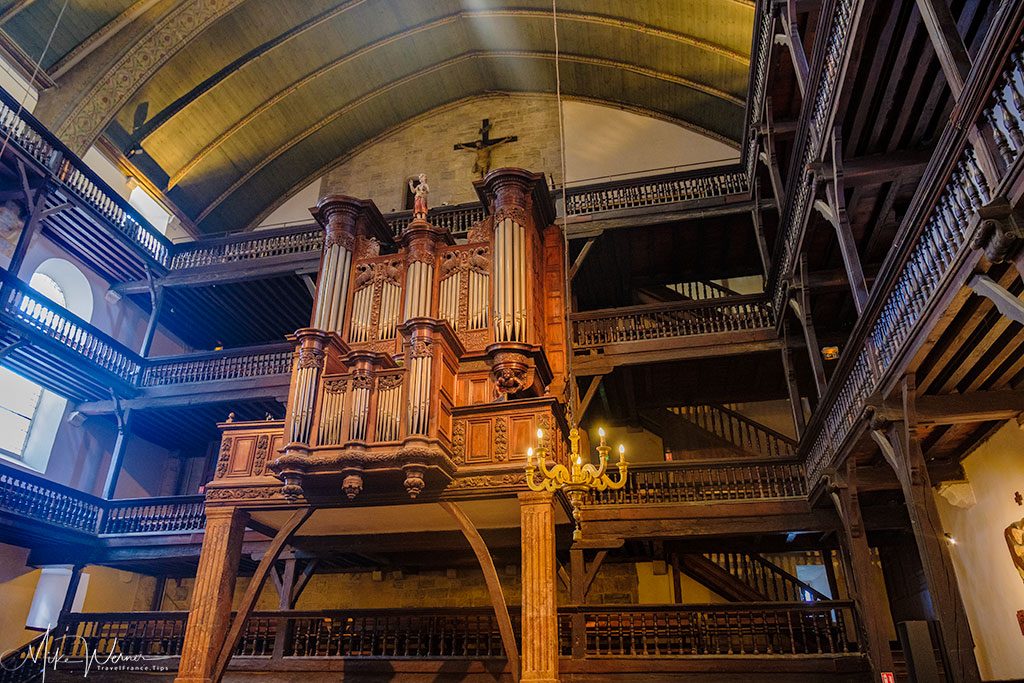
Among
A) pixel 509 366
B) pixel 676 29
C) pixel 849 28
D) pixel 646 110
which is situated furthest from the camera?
pixel 646 110

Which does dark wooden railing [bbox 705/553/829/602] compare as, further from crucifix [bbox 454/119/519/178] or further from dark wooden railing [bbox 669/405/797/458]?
crucifix [bbox 454/119/519/178]

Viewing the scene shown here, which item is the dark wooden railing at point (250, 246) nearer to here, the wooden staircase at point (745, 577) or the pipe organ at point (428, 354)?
the pipe organ at point (428, 354)

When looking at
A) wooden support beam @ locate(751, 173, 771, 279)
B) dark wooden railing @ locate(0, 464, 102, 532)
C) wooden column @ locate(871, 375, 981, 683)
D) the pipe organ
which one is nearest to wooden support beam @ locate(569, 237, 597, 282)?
the pipe organ

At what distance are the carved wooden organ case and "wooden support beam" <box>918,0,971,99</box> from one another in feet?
18.2

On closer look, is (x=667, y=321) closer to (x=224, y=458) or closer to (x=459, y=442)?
(x=459, y=442)

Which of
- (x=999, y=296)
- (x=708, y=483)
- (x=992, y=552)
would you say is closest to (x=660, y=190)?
(x=708, y=483)

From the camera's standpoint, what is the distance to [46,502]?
12.7 m

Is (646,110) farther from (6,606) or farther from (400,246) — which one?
(6,606)

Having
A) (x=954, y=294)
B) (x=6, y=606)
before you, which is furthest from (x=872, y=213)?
(x=6, y=606)

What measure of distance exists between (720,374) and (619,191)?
4.44m

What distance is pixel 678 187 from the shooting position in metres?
14.6

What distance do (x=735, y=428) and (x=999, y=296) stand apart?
11.1 metres

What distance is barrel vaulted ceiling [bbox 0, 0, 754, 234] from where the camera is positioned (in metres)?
15.1

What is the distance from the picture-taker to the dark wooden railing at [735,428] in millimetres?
14734
